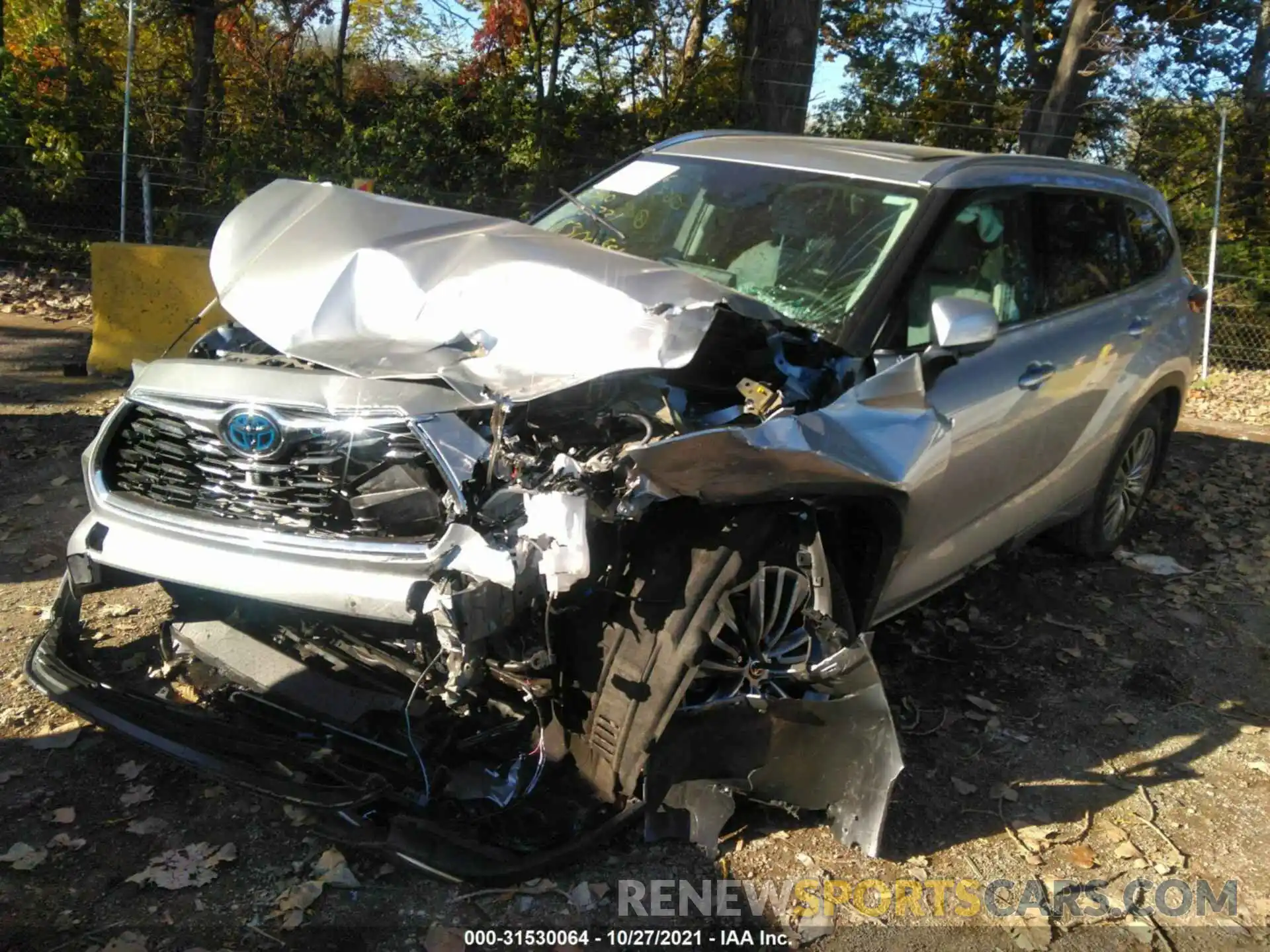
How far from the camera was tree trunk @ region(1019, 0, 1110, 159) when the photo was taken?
522 inches

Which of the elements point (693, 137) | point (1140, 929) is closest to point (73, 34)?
point (693, 137)

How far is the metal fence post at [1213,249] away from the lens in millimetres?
10719

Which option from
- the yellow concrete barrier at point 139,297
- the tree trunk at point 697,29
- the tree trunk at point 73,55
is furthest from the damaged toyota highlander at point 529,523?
the tree trunk at point 697,29

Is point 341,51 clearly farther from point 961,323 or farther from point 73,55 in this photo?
point 961,323

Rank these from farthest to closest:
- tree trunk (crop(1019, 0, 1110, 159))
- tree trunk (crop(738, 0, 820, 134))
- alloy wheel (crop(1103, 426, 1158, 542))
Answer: tree trunk (crop(1019, 0, 1110, 159)), tree trunk (crop(738, 0, 820, 134)), alloy wheel (crop(1103, 426, 1158, 542))

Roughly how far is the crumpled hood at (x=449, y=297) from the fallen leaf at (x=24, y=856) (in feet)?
5.26

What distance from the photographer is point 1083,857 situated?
3348 millimetres

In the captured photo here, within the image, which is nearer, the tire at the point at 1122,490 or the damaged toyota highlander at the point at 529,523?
the damaged toyota highlander at the point at 529,523

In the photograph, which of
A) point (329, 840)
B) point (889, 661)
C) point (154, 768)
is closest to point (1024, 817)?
point (889, 661)

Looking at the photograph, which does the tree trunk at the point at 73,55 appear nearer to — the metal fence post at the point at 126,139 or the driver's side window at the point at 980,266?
the metal fence post at the point at 126,139

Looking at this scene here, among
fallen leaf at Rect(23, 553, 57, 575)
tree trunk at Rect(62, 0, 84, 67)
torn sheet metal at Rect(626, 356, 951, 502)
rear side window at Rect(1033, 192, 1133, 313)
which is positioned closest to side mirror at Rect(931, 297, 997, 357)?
torn sheet metal at Rect(626, 356, 951, 502)

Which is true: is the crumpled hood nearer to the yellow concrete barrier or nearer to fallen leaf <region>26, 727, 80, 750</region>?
fallen leaf <region>26, 727, 80, 750</region>

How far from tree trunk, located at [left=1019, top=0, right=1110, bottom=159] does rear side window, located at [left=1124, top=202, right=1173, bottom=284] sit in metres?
8.26

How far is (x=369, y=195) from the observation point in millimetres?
4164
